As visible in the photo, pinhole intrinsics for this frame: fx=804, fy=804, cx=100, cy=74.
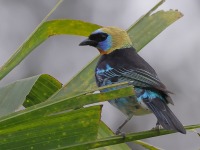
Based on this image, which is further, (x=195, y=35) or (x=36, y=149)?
(x=195, y=35)

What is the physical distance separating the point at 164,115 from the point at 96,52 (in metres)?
4.24

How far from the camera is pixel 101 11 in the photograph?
793cm

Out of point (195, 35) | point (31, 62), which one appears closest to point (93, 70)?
point (31, 62)

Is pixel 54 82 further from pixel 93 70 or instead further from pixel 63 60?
pixel 63 60

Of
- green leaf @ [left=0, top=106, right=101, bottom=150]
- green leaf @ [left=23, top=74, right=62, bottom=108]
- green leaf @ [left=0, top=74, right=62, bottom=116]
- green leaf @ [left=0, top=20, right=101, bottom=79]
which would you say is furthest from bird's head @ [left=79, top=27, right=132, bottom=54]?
green leaf @ [left=0, top=106, right=101, bottom=150]

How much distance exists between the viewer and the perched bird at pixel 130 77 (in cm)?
281

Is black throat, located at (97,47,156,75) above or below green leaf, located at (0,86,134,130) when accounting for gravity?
below

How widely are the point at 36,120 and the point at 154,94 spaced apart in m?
1.06

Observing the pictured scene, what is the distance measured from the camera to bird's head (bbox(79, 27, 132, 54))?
353 centimetres

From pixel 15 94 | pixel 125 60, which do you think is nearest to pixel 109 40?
pixel 125 60

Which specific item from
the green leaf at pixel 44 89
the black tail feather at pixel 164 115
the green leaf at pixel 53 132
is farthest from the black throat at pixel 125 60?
the green leaf at pixel 53 132

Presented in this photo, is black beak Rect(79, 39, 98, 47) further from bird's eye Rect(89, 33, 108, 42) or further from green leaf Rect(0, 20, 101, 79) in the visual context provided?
green leaf Rect(0, 20, 101, 79)

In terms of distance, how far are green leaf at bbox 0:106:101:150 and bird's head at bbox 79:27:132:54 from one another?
158 cm

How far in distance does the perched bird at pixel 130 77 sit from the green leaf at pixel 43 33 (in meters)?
0.27
